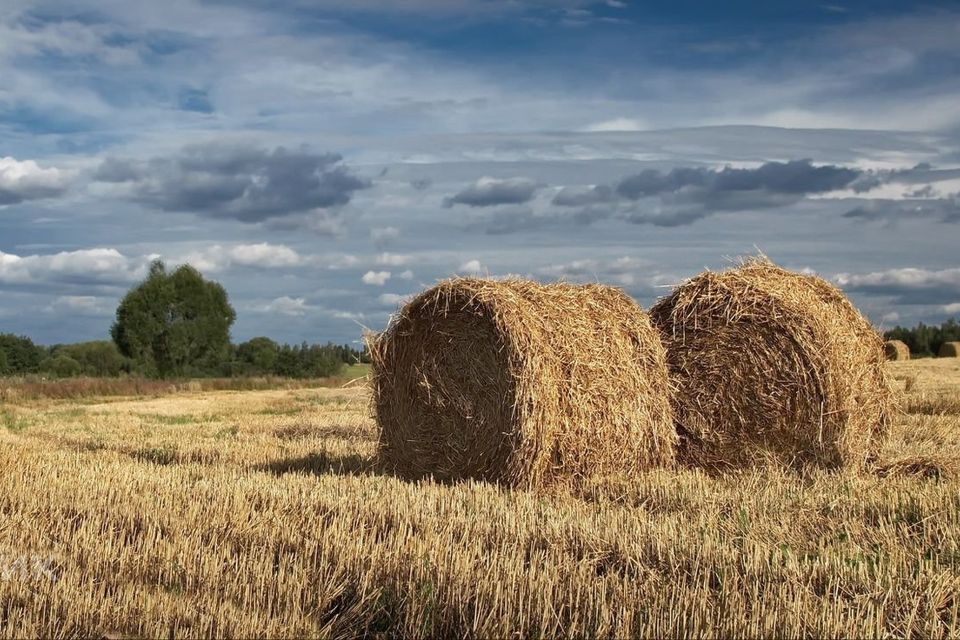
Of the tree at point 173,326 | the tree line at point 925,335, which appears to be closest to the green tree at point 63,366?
the tree at point 173,326

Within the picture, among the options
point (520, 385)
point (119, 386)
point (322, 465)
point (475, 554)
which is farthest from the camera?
point (119, 386)

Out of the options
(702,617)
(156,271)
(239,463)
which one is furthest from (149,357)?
(702,617)

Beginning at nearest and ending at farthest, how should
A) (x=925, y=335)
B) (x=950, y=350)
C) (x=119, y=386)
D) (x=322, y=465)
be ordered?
1. (x=322, y=465)
2. (x=119, y=386)
3. (x=950, y=350)
4. (x=925, y=335)

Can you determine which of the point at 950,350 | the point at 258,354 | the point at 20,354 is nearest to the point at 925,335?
the point at 950,350

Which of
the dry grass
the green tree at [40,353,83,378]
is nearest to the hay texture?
the dry grass

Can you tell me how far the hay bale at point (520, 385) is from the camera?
827 centimetres

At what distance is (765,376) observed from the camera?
9422 mm

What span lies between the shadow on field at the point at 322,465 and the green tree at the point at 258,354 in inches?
1939

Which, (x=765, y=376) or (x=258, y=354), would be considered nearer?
(x=765, y=376)

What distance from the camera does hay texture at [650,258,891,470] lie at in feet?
30.4

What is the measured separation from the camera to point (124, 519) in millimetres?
6664

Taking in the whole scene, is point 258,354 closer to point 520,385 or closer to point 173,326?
point 173,326

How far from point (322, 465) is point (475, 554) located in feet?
17.5

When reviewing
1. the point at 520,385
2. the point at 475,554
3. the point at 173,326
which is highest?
the point at 173,326
